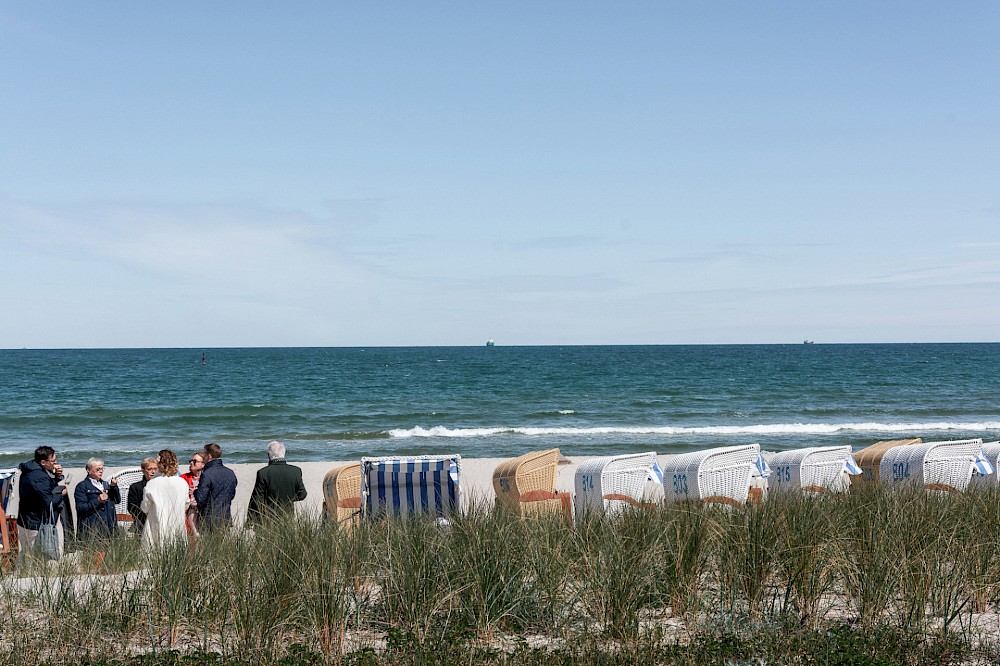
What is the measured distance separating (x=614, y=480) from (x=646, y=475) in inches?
16.2

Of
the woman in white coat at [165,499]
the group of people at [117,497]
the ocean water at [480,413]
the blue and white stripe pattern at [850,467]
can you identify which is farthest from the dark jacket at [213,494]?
the ocean water at [480,413]

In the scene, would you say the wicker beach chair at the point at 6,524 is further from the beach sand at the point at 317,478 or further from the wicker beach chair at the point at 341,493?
the beach sand at the point at 317,478

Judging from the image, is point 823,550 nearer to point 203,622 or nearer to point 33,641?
point 203,622

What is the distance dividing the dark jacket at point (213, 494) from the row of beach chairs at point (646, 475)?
3.14 ft

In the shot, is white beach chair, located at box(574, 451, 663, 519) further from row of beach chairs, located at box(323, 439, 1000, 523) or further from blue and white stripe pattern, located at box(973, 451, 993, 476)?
blue and white stripe pattern, located at box(973, 451, 993, 476)

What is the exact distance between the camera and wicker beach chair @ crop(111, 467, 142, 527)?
8.91 m

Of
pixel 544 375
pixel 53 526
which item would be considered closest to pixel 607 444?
pixel 53 526

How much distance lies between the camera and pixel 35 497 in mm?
7734

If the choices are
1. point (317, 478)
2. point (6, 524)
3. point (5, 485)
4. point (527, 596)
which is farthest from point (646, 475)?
point (317, 478)

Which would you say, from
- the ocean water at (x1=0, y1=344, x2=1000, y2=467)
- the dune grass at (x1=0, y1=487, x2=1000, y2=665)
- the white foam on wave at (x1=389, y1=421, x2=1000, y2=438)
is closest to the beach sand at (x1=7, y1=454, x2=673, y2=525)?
the ocean water at (x1=0, y1=344, x2=1000, y2=467)

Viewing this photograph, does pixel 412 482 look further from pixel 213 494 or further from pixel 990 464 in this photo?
pixel 990 464

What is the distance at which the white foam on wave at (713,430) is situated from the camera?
25.6 metres

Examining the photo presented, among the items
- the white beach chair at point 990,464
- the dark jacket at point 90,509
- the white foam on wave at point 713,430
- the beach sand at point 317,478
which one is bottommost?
the white foam on wave at point 713,430

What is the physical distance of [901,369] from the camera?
64750 mm
